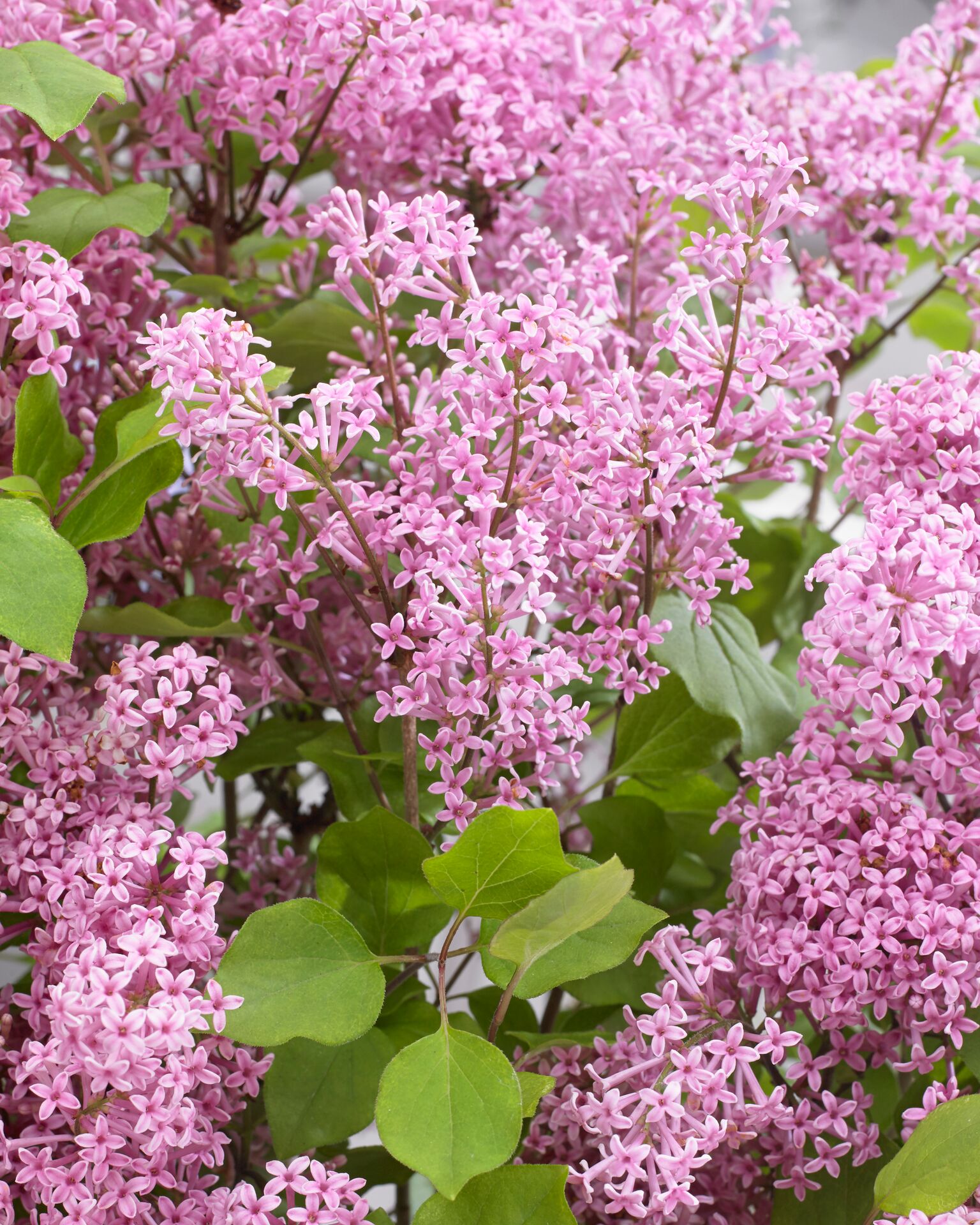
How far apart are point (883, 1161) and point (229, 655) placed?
36 cm

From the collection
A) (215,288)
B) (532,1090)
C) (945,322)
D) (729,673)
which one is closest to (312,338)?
(215,288)

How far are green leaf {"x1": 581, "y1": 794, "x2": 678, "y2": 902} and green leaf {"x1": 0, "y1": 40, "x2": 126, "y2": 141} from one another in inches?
15.4

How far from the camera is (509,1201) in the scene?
43 centimetres

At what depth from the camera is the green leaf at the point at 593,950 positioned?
18.1 inches

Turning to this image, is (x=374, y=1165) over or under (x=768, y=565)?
under

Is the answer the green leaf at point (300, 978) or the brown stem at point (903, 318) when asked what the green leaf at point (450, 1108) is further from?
the brown stem at point (903, 318)

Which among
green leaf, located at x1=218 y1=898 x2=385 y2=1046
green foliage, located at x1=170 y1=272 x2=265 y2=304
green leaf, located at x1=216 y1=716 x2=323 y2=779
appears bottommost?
green leaf, located at x1=216 y1=716 x2=323 y2=779

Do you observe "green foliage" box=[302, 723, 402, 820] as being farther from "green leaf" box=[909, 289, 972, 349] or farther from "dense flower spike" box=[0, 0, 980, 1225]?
"green leaf" box=[909, 289, 972, 349]

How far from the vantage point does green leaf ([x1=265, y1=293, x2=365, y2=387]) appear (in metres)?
0.63

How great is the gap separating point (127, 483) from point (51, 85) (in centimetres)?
16

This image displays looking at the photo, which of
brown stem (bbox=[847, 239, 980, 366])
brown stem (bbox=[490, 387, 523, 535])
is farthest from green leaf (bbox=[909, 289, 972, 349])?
brown stem (bbox=[490, 387, 523, 535])

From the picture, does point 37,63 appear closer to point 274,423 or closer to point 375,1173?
point 274,423

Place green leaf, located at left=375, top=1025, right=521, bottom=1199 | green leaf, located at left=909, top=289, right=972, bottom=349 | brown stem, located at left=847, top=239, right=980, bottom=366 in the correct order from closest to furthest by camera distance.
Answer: green leaf, located at left=375, top=1025, right=521, bottom=1199, brown stem, located at left=847, top=239, right=980, bottom=366, green leaf, located at left=909, top=289, right=972, bottom=349

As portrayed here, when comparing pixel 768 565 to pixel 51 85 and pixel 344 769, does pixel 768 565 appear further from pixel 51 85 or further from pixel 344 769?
pixel 51 85
